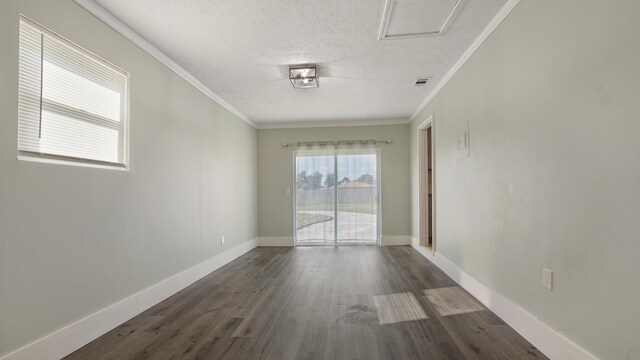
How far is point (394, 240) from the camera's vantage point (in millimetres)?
6449

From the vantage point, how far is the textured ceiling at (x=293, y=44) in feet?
8.17

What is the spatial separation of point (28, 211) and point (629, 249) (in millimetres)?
3197

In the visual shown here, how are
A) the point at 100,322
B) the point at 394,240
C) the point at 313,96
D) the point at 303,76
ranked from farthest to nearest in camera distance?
the point at 394,240, the point at 313,96, the point at 303,76, the point at 100,322

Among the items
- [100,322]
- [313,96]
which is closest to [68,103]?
[100,322]

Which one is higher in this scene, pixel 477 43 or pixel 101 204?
pixel 477 43

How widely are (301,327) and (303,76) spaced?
8.74 ft

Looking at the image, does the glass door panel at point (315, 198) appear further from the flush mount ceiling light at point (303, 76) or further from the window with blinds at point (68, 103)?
the window with blinds at point (68, 103)

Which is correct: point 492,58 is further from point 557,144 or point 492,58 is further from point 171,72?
point 171,72

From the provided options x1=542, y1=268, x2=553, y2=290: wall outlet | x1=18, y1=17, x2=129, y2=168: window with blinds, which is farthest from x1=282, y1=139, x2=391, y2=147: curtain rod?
x1=542, y1=268, x2=553, y2=290: wall outlet

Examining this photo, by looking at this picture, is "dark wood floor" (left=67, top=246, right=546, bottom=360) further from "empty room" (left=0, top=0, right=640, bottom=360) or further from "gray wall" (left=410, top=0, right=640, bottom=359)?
"gray wall" (left=410, top=0, right=640, bottom=359)

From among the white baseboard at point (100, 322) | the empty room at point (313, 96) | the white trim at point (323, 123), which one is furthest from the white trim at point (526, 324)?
the white trim at point (323, 123)

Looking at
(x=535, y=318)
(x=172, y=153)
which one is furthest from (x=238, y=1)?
(x=535, y=318)

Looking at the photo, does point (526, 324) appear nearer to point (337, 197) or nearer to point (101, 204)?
point (101, 204)

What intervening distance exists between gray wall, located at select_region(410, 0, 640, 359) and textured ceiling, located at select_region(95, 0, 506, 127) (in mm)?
625
